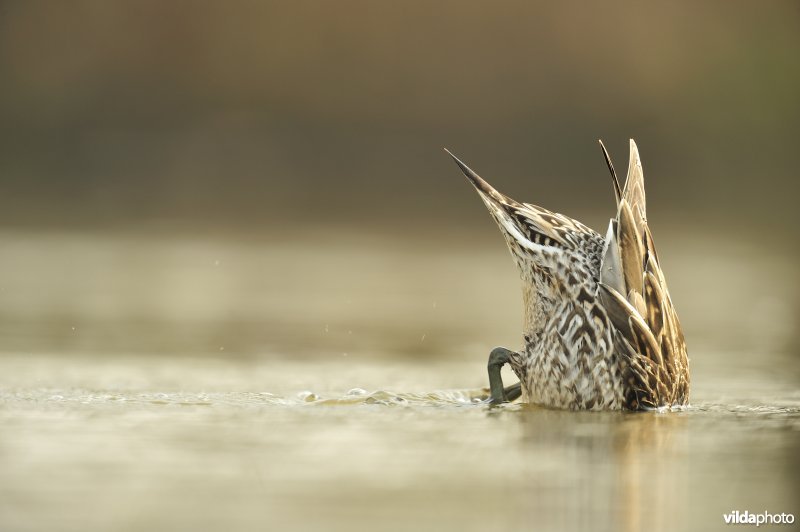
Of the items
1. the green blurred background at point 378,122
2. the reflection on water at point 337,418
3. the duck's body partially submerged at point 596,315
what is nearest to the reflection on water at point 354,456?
the reflection on water at point 337,418

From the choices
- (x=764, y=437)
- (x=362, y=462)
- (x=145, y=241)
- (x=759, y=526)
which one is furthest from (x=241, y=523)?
(x=145, y=241)

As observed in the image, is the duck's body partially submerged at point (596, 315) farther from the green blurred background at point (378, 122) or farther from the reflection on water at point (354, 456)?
the green blurred background at point (378, 122)

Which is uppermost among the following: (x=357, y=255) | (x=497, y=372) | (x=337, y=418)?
(x=357, y=255)

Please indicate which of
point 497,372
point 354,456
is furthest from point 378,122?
point 354,456

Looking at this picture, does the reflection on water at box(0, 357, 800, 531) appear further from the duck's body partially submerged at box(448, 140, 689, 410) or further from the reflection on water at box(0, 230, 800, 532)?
the duck's body partially submerged at box(448, 140, 689, 410)

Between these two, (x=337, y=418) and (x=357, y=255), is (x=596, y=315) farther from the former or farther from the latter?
(x=357, y=255)
